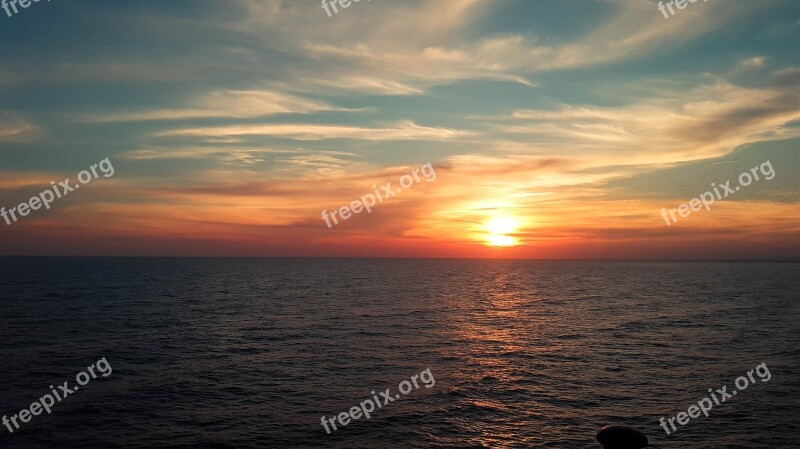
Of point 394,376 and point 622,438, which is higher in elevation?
point 394,376

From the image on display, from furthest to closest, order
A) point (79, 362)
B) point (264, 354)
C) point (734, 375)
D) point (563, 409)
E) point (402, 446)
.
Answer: point (264, 354), point (79, 362), point (734, 375), point (563, 409), point (402, 446)

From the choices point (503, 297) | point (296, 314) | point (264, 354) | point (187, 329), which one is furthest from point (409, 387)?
point (503, 297)

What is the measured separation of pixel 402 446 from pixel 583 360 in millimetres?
26232

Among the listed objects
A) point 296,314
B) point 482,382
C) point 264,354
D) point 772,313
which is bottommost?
point 772,313

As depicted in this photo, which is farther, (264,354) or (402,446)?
(264,354)

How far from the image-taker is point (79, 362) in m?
44.0

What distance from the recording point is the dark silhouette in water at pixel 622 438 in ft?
36.7

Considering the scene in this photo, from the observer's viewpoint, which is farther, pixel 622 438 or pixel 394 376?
pixel 394 376

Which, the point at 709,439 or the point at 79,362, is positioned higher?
the point at 79,362

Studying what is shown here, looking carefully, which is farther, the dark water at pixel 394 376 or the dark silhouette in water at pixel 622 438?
the dark water at pixel 394 376

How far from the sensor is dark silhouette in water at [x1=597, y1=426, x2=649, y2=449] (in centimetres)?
1118

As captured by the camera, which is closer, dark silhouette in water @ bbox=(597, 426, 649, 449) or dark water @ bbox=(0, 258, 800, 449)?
dark silhouette in water @ bbox=(597, 426, 649, 449)

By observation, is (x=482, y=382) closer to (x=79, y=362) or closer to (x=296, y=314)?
(x=79, y=362)

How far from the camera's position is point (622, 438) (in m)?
11.3
